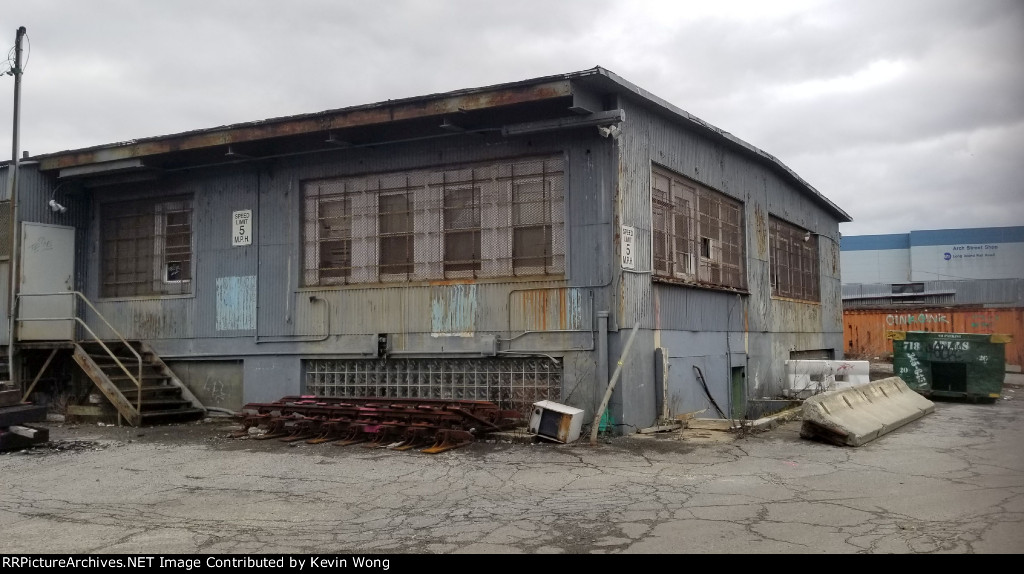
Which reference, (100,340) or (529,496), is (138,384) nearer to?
(100,340)

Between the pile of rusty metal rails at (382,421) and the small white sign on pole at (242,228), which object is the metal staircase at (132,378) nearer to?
the pile of rusty metal rails at (382,421)

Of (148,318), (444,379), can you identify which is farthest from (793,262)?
(148,318)

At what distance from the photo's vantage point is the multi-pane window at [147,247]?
48.7ft

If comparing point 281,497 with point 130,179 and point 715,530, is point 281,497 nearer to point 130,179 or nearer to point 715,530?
point 715,530

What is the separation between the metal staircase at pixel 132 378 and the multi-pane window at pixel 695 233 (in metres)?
8.41

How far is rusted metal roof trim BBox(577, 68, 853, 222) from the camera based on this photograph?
11053 millimetres

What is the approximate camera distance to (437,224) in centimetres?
1271

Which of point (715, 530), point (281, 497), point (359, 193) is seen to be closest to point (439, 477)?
point (281, 497)

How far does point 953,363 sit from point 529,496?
40.4 feet

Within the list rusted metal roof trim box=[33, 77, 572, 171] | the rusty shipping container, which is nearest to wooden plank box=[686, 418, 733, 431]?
rusted metal roof trim box=[33, 77, 572, 171]

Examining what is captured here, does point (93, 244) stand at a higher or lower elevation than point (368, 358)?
higher

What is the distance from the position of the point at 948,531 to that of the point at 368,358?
8.97 m

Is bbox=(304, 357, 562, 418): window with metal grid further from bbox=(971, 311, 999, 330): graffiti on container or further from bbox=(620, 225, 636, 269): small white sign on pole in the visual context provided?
bbox=(971, 311, 999, 330): graffiti on container

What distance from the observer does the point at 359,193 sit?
13.4 m
